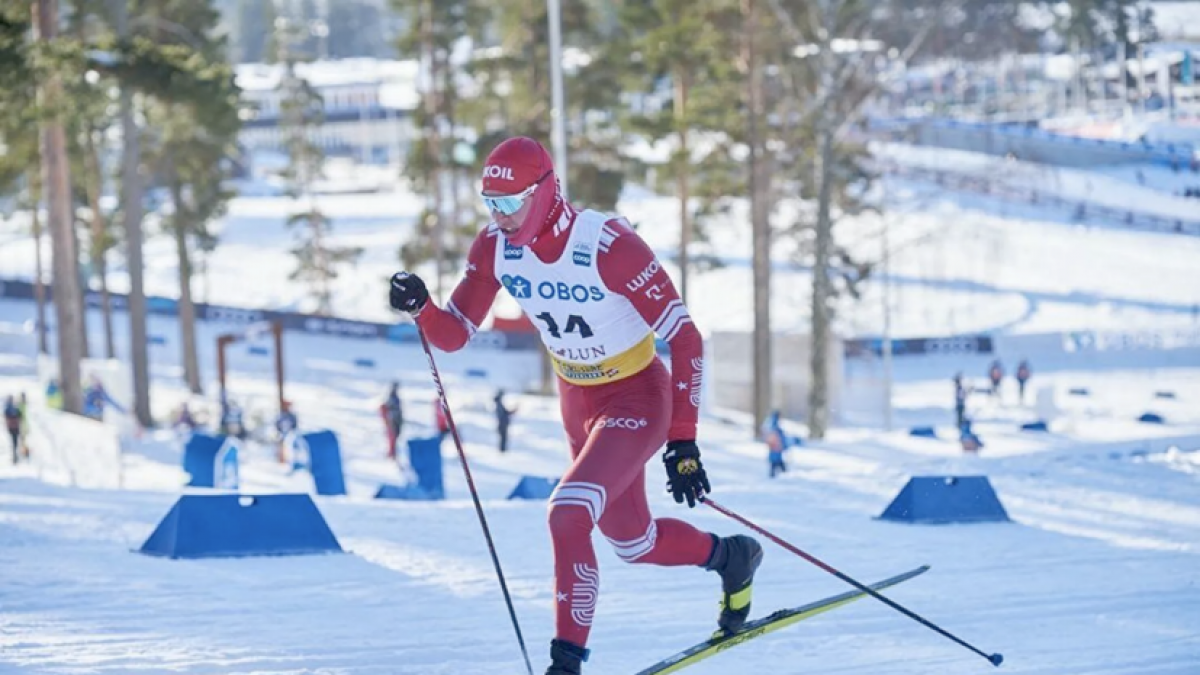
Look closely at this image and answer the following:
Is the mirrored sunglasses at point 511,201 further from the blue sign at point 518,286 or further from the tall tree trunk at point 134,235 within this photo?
the tall tree trunk at point 134,235

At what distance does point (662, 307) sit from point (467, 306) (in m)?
0.87

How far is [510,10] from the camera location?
36.6 m

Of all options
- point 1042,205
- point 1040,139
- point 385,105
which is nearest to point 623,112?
point 1042,205

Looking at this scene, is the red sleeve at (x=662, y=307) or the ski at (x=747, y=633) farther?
the ski at (x=747, y=633)

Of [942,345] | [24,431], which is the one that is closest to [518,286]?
[24,431]

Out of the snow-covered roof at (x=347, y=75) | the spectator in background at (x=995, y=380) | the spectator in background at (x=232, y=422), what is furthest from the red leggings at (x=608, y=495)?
the snow-covered roof at (x=347, y=75)

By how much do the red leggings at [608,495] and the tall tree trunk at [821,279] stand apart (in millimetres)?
17782

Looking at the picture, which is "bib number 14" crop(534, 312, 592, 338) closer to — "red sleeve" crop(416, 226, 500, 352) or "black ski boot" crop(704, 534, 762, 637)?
"red sleeve" crop(416, 226, 500, 352)

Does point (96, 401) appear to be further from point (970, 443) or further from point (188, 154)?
point (970, 443)

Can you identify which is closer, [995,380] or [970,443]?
[970,443]

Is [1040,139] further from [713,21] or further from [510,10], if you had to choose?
[510,10]

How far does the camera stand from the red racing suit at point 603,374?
484 centimetres

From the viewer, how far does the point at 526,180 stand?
4969 millimetres

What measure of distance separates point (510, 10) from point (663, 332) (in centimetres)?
3272
